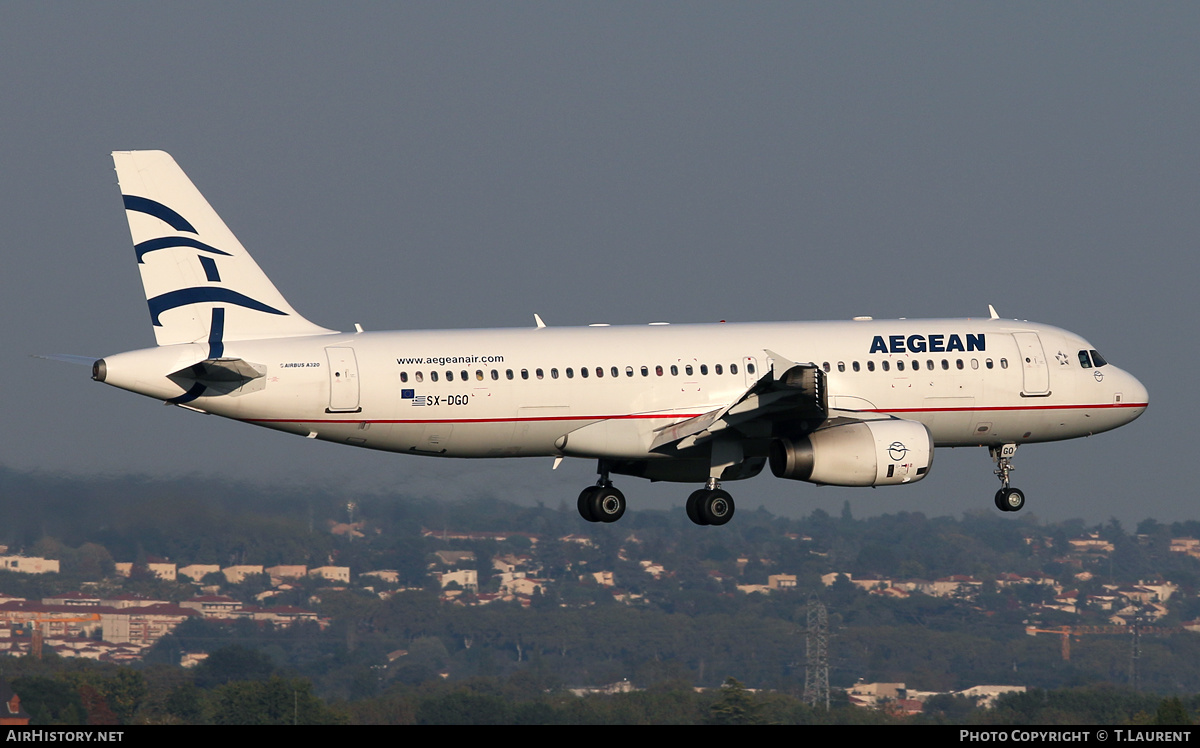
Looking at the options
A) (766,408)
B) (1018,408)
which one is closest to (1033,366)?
(1018,408)

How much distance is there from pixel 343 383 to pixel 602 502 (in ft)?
29.6

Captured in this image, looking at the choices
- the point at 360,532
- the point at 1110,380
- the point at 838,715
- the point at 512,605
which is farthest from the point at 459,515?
the point at 1110,380

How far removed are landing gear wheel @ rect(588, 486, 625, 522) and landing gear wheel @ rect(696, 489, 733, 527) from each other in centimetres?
249

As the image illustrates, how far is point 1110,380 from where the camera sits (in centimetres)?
5150

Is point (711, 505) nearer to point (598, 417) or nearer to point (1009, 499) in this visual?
point (598, 417)

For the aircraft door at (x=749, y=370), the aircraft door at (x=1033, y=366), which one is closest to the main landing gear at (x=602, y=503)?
the aircraft door at (x=749, y=370)

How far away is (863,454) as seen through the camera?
152 feet

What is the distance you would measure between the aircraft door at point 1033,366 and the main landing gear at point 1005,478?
216cm

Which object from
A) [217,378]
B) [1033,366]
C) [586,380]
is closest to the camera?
[217,378]

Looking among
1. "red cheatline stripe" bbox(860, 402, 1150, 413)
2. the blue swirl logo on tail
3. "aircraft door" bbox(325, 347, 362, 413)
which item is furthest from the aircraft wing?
the blue swirl logo on tail

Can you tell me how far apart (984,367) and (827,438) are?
5.71 metres

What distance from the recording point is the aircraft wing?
44375 millimetres

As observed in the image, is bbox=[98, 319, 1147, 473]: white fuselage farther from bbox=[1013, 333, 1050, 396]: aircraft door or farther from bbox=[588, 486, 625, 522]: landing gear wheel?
bbox=[588, 486, 625, 522]: landing gear wheel
